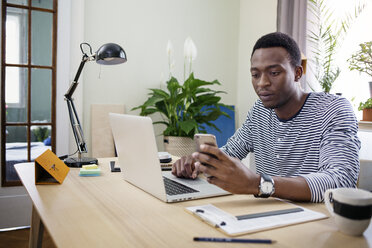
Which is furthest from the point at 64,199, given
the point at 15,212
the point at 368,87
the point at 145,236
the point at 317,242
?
the point at 368,87

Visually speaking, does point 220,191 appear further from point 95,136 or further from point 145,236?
point 95,136

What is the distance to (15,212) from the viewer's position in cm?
258

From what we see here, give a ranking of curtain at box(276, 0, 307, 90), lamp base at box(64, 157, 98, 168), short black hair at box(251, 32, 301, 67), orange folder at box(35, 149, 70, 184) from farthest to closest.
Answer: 1. curtain at box(276, 0, 307, 90)
2. lamp base at box(64, 157, 98, 168)
3. short black hair at box(251, 32, 301, 67)
4. orange folder at box(35, 149, 70, 184)

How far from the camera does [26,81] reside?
8.64 ft

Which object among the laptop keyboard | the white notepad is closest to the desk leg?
the laptop keyboard

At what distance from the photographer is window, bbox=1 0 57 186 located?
2.57 metres

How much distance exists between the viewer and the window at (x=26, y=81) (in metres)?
2.57

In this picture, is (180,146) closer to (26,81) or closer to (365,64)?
(26,81)

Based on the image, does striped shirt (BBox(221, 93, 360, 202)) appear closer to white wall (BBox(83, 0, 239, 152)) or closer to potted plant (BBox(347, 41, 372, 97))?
potted plant (BBox(347, 41, 372, 97))

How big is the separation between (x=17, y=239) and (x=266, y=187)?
208 cm

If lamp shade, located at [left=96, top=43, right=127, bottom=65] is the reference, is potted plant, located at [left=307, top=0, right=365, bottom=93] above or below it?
above

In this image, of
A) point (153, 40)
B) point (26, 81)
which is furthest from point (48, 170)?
point (153, 40)

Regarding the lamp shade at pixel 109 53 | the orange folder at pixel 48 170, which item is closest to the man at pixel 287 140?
the orange folder at pixel 48 170

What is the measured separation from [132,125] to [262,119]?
0.69 metres
